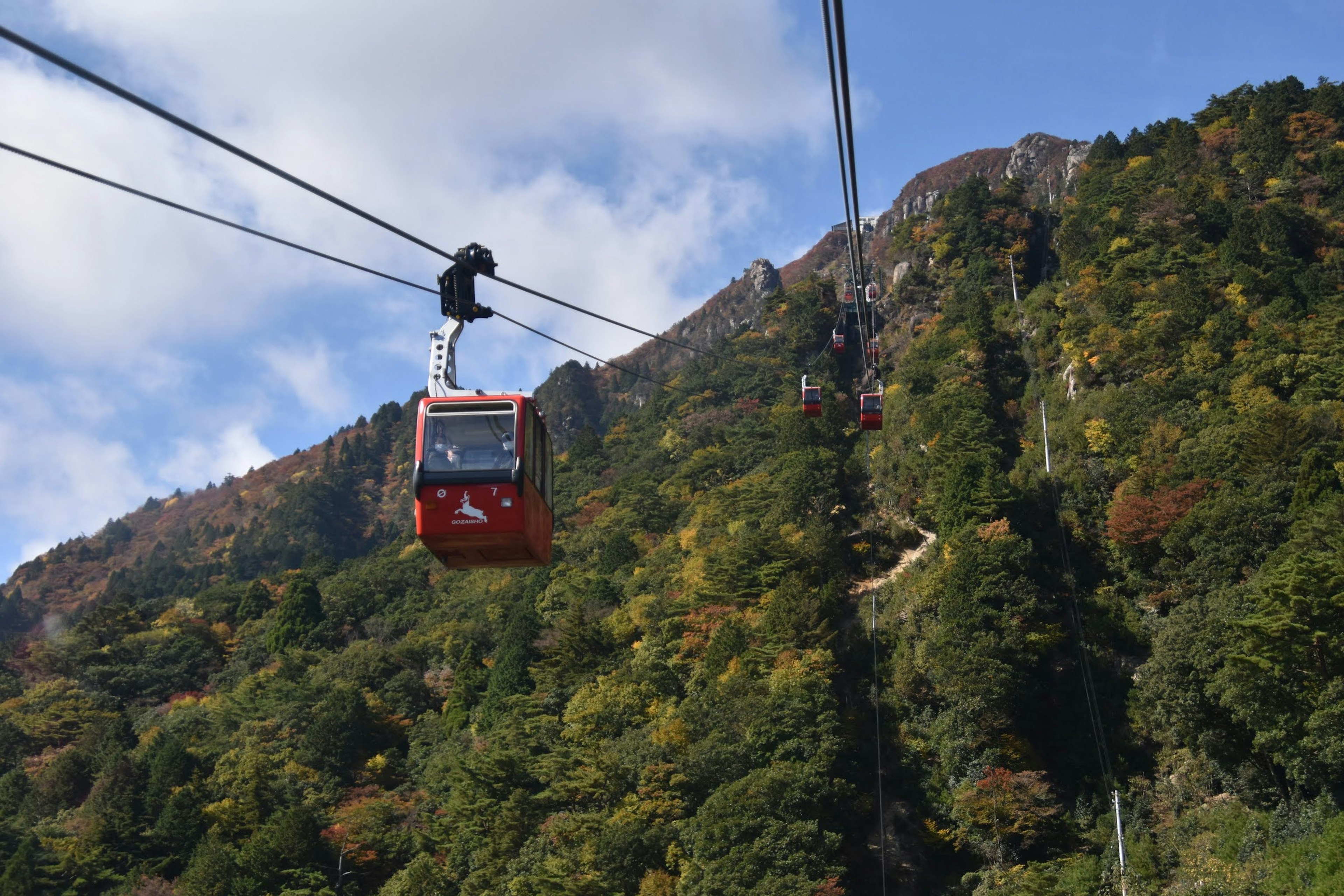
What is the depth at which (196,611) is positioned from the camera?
2781 inches

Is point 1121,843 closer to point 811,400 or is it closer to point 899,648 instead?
point 899,648

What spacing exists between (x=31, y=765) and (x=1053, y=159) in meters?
110

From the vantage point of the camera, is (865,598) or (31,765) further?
(31,765)

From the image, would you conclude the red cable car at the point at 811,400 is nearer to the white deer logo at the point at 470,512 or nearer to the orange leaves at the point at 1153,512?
the orange leaves at the point at 1153,512

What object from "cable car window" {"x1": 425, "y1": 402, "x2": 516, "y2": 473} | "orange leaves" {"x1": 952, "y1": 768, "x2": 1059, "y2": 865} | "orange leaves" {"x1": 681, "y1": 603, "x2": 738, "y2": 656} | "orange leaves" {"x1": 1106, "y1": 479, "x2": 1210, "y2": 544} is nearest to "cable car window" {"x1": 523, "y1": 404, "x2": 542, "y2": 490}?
"cable car window" {"x1": 425, "y1": 402, "x2": 516, "y2": 473}

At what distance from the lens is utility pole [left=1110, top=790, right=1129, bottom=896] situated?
27.5m

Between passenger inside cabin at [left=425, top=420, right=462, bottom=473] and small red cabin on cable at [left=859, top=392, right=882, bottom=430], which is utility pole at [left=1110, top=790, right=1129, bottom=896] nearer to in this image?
small red cabin on cable at [left=859, top=392, right=882, bottom=430]

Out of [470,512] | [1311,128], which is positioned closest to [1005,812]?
[470,512]

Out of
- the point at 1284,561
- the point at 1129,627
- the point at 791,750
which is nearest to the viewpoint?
the point at 1284,561

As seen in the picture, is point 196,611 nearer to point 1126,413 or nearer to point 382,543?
point 382,543

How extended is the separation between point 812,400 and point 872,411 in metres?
2.44

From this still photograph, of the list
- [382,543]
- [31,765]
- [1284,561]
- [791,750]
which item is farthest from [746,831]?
[382,543]

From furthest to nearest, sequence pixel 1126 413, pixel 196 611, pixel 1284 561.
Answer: pixel 196 611 < pixel 1126 413 < pixel 1284 561

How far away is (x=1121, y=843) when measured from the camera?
28453 millimetres
